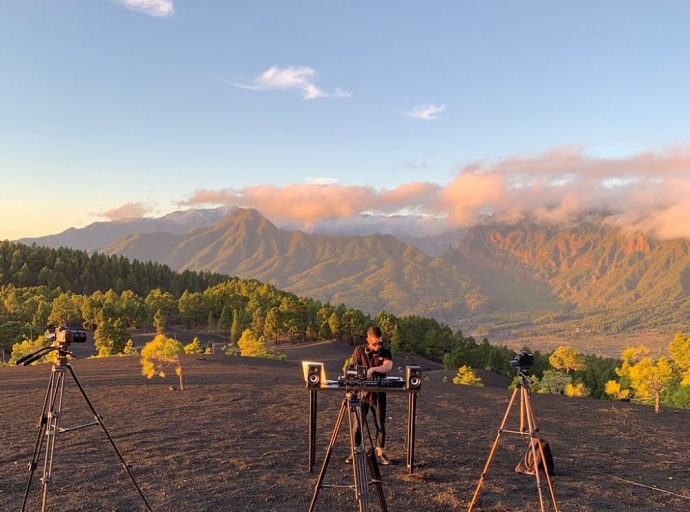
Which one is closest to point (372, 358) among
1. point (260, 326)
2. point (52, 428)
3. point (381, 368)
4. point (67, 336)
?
point (381, 368)

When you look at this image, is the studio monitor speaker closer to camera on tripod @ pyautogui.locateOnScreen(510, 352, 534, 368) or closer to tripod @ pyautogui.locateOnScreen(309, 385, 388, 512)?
camera on tripod @ pyautogui.locateOnScreen(510, 352, 534, 368)

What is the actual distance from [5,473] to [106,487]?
2186 millimetres

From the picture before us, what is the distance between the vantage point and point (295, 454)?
10.3 m

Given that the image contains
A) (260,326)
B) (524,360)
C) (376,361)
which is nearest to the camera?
(524,360)

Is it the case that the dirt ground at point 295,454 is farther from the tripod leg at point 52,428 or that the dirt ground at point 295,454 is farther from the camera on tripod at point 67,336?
the camera on tripod at point 67,336

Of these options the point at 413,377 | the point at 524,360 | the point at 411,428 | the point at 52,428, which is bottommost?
the point at 411,428

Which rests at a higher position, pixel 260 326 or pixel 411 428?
pixel 411 428

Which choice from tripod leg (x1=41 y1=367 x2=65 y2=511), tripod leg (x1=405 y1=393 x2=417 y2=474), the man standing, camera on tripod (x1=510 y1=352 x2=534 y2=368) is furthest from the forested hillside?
tripod leg (x1=41 y1=367 x2=65 y2=511)

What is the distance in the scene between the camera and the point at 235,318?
72.6 m

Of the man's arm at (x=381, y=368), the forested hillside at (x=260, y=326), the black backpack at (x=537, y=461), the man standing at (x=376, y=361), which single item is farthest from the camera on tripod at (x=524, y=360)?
the forested hillside at (x=260, y=326)

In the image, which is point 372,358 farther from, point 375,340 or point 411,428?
point 411,428

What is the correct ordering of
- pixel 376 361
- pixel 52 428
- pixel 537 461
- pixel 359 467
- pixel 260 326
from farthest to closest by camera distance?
pixel 260 326 → pixel 376 361 → pixel 537 461 → pixel 52 428 → pixel 359 467

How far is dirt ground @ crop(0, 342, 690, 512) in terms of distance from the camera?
7.83 meters

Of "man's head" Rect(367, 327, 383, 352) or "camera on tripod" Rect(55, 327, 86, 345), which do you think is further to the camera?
"man's head" Rect(367, 327, 383, 352)
